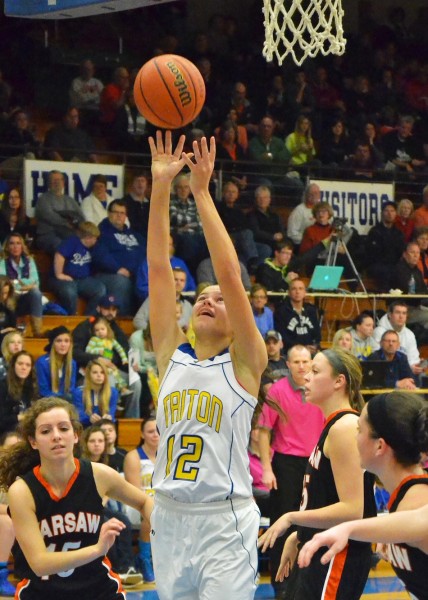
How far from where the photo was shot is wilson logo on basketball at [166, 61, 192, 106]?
5.26 meters

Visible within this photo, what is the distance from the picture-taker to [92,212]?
12.5 meters

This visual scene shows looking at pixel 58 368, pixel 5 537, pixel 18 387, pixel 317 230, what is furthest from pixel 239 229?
pixel 5 537

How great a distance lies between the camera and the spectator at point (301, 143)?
49.4ft

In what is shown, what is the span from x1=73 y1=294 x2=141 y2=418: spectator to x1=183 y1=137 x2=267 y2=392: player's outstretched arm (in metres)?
5.64

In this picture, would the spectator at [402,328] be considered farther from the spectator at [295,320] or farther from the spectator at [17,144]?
the spectator at [17,144]

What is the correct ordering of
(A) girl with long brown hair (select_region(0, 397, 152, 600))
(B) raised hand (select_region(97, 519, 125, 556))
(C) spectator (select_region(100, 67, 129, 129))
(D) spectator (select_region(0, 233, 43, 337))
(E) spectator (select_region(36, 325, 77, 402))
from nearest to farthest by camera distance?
1. (B) raised hand (select_region(97, 519, 125, 556))
2. (A) girl with long brown hair (select_region(0, 397, 152, 600))
3. (E) spectator (select_region(36, 325, 77, 402))
4. (D) spectator (select_region(0, 233, 43, 337))
5. (C) spectator (select_region(100, 67, 129, 129))

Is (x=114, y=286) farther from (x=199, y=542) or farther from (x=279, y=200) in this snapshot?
(x=199, y=542)

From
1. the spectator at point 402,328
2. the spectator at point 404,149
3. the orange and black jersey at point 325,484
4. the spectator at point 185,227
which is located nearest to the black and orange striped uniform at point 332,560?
the orange and black jersey at point 325,484

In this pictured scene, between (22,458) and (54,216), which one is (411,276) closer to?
(54,216)

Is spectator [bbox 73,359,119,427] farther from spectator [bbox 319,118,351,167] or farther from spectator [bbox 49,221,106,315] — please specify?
spectator [bbox 319,118,351,167]

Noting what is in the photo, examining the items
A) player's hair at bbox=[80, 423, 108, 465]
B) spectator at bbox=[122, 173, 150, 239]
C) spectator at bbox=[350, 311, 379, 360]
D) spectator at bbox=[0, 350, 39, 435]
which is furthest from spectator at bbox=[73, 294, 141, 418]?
spectator at bbox=[350, 311, 379, 360]

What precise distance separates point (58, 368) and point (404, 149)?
8.28m

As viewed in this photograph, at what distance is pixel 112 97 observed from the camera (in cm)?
1447

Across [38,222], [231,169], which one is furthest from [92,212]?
[231,169]
